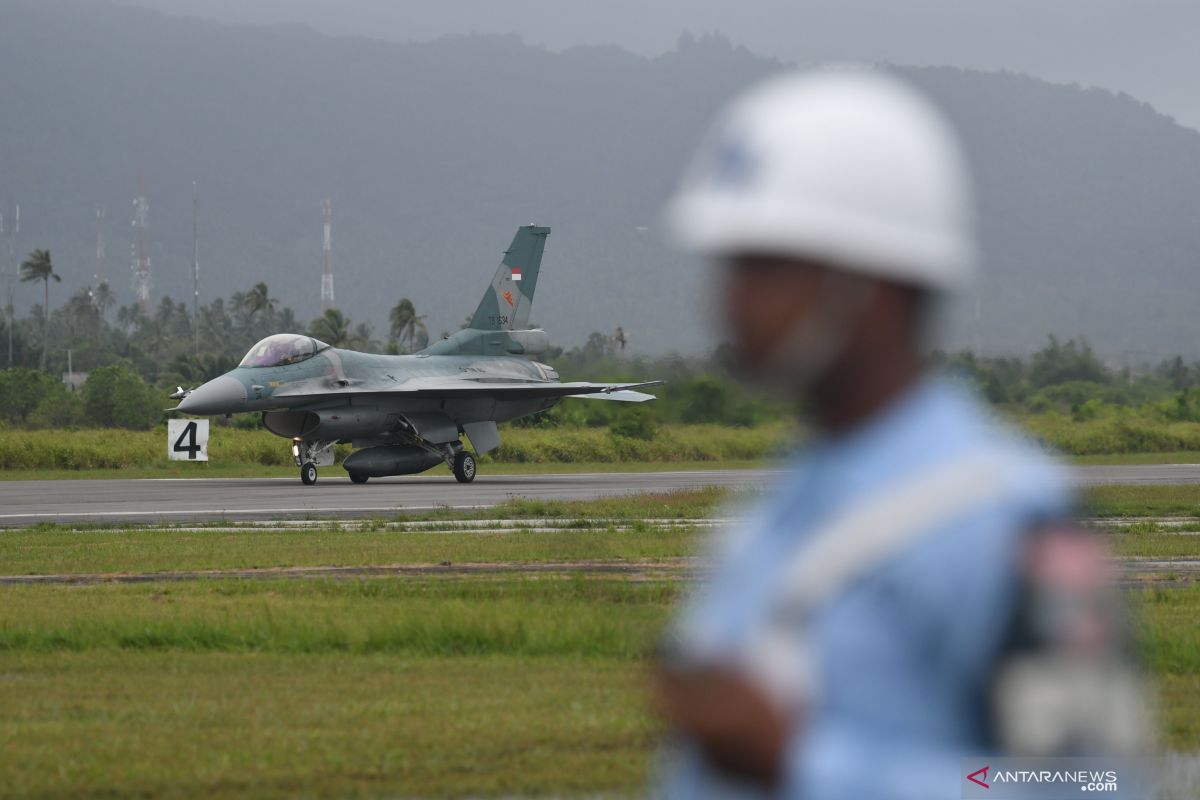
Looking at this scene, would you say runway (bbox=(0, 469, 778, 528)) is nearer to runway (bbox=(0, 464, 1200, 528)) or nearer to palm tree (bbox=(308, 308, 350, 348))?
runway (bbox=(0, 464, 1200, 528))

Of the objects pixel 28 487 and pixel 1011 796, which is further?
pixel 28 487

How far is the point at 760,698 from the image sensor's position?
5.93 ft

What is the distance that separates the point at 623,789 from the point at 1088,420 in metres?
53.7

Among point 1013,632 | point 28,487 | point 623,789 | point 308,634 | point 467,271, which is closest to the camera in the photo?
point 1013,632

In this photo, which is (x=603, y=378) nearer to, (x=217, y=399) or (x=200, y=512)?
(x=200, y=512)

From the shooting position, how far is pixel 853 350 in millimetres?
1961

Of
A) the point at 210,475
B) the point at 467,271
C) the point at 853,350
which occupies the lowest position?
the point at 210,475

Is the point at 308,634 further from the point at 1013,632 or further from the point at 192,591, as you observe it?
the point at 1013,632

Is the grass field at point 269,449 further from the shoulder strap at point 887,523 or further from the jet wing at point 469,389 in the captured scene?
the shoulder strap at point 887,523

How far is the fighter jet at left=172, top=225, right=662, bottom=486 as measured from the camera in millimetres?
35969

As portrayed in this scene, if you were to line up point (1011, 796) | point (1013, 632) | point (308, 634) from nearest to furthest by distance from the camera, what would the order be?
1. point (1013, 632)
2. point (1011, 796)
3. point (308, 634)

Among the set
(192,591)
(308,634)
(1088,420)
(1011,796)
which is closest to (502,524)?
(192,591)

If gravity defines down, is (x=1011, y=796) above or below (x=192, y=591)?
above

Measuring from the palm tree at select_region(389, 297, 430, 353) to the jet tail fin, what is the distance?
77595 millimetres
